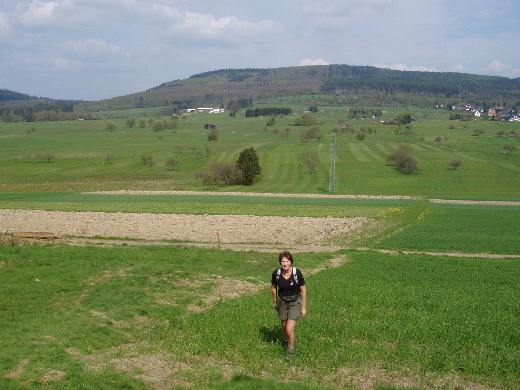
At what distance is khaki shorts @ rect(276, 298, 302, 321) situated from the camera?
11.6 metres

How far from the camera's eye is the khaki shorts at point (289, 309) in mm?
11586

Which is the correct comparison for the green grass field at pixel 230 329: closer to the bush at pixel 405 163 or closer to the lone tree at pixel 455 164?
the bush at pixel 405 163

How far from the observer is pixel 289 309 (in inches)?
459

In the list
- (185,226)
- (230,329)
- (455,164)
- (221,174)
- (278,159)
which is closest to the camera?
(230,329)

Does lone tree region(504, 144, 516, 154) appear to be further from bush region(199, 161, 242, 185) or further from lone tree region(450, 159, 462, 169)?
bush region(199, 161, 242, 185)

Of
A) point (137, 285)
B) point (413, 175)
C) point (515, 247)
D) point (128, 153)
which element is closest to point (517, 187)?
point (413, 175)

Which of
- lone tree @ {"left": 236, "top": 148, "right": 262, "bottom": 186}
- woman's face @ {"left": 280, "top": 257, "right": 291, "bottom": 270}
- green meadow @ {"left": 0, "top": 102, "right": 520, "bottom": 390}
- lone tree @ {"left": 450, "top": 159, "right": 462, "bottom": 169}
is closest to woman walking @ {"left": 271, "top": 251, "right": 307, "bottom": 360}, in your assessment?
woman's face @ {"left": 280, "top": 257, "right": 291, "bottom": 270}

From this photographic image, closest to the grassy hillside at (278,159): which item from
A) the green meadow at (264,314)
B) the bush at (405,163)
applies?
the bush at (405,163)

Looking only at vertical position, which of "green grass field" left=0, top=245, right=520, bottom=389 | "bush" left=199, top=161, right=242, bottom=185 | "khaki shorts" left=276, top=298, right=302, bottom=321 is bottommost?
"bush" left=199, top=161, right=242, bottom=185

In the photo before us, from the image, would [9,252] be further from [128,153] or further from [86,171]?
[128,153]

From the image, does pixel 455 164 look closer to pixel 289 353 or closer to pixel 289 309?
pixel 289 309

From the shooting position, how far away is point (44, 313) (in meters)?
14.3

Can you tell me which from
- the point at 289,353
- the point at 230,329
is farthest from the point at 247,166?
the point at 289,353

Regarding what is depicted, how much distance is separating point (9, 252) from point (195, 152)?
10024 centimetres
